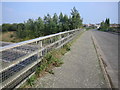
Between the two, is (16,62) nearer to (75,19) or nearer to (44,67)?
(44,67)

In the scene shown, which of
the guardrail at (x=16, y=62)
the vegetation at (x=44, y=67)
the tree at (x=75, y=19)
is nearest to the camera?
the guardrail at (x=16, y=62)

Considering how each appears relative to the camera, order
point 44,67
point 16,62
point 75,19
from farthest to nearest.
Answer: point 75,19 → point 44,67 → point 16,62

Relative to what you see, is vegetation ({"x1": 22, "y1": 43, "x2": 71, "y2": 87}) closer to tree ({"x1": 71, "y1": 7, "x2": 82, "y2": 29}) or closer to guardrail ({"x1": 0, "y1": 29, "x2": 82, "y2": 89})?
guardrail ({"x1": 0, "y1": 29, "x2": 82, "y2": 89})

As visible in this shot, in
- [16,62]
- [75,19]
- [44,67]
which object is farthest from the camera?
[75,19]

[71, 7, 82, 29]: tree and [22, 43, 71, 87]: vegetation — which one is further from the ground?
[71, 7, 82, 29]: tree

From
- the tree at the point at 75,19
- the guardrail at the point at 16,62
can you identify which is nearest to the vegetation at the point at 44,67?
the guardrail at the point at 16,62

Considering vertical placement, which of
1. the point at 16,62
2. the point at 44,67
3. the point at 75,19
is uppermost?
the point at 75,19

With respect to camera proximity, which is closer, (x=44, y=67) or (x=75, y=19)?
(x=44, y=67)

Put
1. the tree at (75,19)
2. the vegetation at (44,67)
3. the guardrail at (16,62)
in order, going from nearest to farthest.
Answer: the guardrail at (16,62) → the vegetation at (44,67) → the tree at (75,19)

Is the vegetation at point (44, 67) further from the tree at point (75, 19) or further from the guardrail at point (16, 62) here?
the tree at point (75, 19)

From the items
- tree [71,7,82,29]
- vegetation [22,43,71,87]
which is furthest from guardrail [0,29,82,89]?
tree [71,7,82,29]

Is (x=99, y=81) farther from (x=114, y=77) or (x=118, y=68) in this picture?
(x=118, y=68)

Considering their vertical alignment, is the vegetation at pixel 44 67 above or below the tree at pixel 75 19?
below

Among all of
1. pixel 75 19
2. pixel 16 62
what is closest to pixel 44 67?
pixel 16 62
